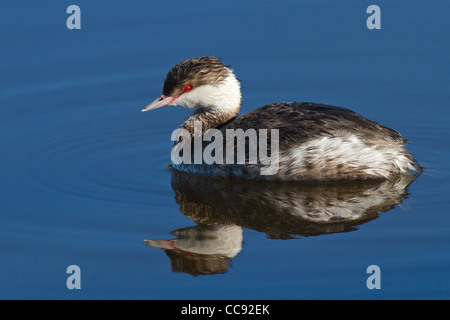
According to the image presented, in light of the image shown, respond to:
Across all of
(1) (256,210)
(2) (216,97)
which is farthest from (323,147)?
(2) (216,97)

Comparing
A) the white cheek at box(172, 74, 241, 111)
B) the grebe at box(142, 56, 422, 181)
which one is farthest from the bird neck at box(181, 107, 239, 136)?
the grebe at box(142, 56, 422, 181)

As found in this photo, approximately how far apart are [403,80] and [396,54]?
0.62m

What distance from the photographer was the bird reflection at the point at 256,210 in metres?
7.28

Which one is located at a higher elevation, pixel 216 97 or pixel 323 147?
pixel 216 97

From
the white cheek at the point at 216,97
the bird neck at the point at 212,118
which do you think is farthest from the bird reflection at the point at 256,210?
the white cheek at the point at 216,97

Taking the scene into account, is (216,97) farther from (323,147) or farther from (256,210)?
(256,210)

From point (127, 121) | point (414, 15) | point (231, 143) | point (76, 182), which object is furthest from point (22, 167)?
point (414, 15)

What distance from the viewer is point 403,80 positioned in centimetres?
1049

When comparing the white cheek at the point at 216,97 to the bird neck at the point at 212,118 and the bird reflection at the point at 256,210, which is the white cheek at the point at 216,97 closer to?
the bird neck at the point at 212,118

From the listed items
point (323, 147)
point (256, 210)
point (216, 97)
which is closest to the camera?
point (256, 210)

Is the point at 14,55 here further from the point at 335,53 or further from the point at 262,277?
the point at 262,277

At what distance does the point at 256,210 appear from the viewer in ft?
26.2

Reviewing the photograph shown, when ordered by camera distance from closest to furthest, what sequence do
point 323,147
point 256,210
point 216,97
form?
point 256,210, point 323,147, point 216,97

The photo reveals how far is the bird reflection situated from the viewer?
7.28 m
